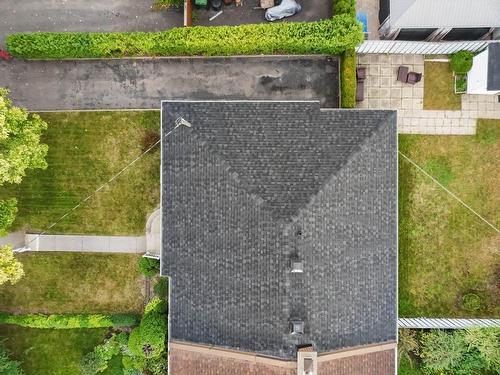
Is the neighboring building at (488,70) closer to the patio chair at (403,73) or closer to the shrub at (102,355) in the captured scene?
the patio chair at (403,73)

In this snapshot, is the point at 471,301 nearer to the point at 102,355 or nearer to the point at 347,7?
the point at 347,7

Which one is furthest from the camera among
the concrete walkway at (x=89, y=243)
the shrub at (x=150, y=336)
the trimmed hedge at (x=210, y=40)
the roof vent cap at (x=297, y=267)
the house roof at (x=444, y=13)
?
the concrete walkway at (x=89, y=243)

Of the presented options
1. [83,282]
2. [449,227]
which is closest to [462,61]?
[449,227]

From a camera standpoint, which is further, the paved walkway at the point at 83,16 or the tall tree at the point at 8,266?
the paved walkway at the point at 83,16

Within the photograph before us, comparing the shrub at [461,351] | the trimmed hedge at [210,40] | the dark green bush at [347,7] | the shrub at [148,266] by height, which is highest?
the dark green bush at [347,7]

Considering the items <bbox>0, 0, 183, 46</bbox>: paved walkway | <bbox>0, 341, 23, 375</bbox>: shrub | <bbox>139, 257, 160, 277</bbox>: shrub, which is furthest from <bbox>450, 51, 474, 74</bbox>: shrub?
<bbox>0, 341, 23, 375</bbox>: shrub

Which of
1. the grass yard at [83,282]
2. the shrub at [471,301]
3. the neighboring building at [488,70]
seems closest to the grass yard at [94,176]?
the grass yard at [83,282]

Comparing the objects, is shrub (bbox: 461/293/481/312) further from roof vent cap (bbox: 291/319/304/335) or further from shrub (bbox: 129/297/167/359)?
shrub (bbox: 129/297/167/359)
